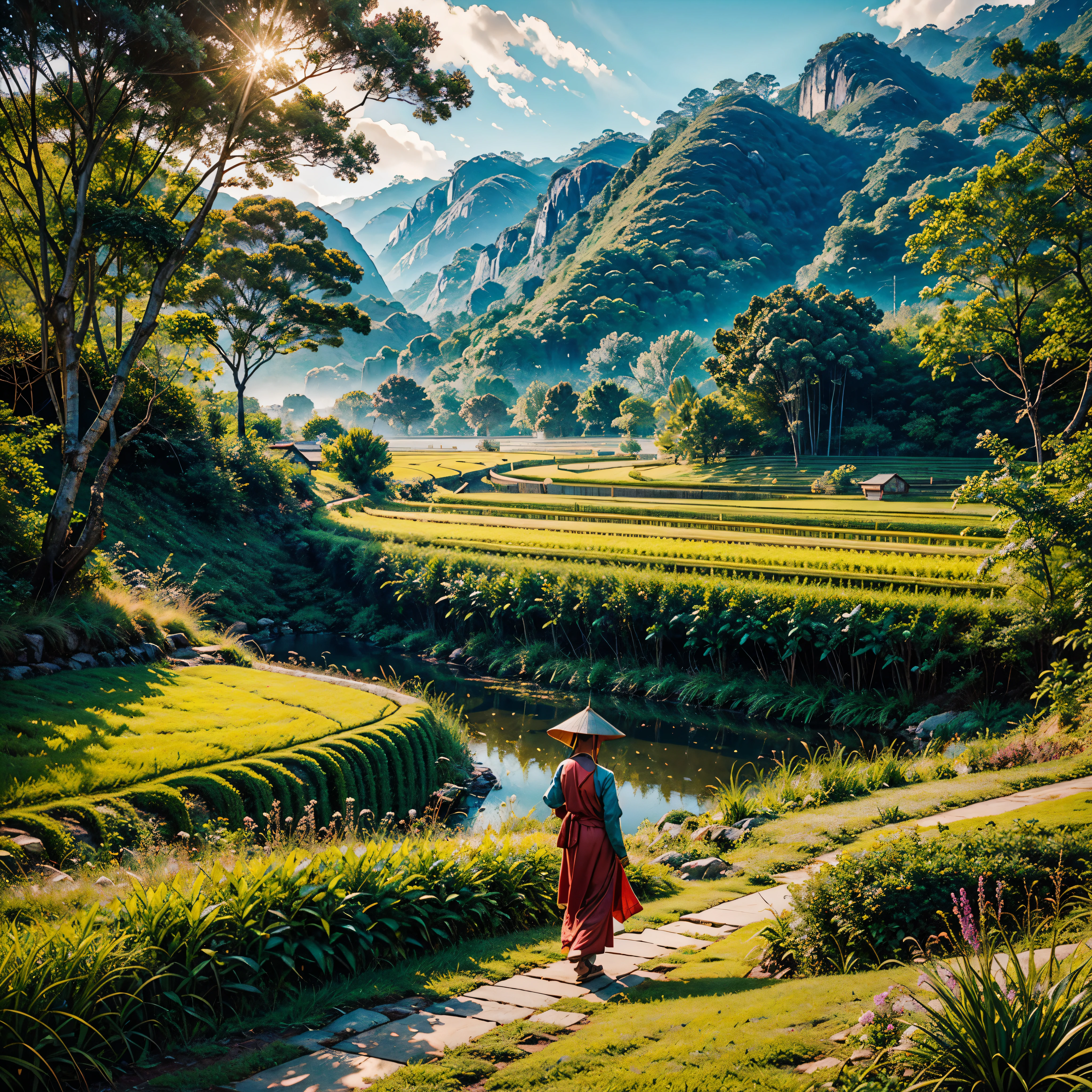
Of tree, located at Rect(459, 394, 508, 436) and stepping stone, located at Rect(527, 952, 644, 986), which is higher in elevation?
tree, located at Rect(459, 394, 508, 436)

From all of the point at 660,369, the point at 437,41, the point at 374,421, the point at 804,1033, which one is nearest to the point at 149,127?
the point at 437,41

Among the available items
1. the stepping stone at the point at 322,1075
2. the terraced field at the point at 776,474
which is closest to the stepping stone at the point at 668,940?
the stepping stone at the point at 322,1075

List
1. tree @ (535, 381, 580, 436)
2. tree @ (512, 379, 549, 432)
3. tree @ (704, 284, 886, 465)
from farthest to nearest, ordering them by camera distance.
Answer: tree @ (512, 379, 549, 432) < tree @ (535, 381, 580, 436) < tree @ (704, 284, 886, 465)

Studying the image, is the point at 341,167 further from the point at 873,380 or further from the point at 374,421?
the point at 374,421

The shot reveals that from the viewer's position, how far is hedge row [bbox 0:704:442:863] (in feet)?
23.6

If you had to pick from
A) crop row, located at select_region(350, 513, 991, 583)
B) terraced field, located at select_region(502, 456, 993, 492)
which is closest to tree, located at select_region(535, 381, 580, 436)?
terraced field, located at select_region(502, 456, 993, 492)

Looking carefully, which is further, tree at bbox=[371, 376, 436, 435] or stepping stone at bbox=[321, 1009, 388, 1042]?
tree at bbox=[371, 376, 436, 435]

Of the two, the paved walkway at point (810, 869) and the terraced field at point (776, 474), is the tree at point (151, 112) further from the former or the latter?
the terraced field at point (776, 474)

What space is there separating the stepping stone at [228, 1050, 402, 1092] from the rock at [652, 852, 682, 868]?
17.4ft

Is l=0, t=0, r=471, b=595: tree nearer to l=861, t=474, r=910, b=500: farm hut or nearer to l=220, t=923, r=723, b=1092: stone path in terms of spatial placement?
l=220, t=923, r=723, b=1092: stone path

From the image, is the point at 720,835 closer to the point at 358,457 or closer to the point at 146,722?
the point at 146,722

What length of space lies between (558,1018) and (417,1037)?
0.93m

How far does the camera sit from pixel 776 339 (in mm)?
47094

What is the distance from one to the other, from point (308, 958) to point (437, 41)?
15477mm
